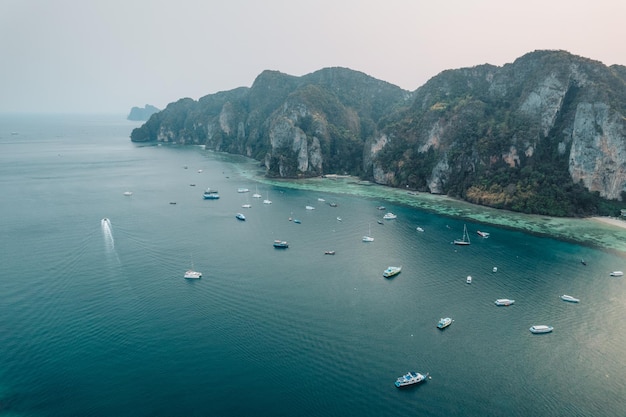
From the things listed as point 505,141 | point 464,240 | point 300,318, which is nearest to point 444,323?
point 300,318

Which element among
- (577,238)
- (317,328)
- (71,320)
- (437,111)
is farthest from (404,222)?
(71,320)

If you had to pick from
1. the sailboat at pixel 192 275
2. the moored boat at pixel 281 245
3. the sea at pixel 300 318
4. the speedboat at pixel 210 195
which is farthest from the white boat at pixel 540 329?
the speedboat at pixel 210 195

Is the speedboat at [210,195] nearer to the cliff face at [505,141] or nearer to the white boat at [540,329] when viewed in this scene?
the cliff face at [505,141]

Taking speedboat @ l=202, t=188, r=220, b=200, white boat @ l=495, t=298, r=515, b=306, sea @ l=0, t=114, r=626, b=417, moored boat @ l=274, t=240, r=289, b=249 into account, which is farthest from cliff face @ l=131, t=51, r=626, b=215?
moored boat @ l=274, t=240, r=289, b=249

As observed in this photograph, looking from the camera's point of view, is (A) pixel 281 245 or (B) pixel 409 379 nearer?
(B) pixel 409 379

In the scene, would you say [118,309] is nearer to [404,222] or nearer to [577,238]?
[404,222]

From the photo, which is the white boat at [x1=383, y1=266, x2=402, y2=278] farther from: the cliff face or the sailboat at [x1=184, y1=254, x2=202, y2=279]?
the cliff face

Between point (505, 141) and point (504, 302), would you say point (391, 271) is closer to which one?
point (504, 302)
